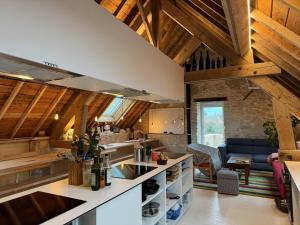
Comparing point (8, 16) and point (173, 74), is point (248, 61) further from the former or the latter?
point (8, 16)

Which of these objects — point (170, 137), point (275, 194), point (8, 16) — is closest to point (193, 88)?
point (170, 137)

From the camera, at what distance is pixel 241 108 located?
696 cm

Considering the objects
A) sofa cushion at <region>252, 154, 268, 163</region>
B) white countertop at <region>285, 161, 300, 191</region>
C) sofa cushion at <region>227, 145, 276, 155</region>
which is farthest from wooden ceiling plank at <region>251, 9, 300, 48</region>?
sofa cushion at <region>227, 145, 276, 155</region>

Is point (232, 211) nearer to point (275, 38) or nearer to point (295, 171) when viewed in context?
point (295, 171)

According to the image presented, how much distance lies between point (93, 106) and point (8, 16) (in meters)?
4.55

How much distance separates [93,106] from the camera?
221 inches

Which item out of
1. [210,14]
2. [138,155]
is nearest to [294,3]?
[210,14]

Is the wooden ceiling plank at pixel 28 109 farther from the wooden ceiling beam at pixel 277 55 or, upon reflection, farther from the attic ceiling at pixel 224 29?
the wooden ceiling beam at pixel 277 55

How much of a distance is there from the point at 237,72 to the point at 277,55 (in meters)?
0.79

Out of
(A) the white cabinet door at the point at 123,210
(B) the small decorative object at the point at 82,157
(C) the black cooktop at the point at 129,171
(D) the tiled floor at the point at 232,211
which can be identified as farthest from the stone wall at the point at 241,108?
(B) the small decorative object at the point at 82,157

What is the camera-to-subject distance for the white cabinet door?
5.16 ft

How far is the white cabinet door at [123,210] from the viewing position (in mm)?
1574

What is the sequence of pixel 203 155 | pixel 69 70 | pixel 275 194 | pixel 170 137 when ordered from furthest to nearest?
1. pixel 170 137
2. pixel 203 155
3. pixel 275 194
4. pixel 69 70

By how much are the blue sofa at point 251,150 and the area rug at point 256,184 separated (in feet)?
0.99
